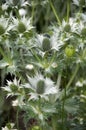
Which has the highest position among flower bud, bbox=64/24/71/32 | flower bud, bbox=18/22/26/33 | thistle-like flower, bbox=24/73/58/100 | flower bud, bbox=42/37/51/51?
flower bud, bbox=18/22/26/33

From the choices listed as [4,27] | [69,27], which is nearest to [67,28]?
[69,27]

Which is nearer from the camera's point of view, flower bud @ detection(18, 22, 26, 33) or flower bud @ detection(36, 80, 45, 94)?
flower bud @ detection(36, 80, 45, 94)

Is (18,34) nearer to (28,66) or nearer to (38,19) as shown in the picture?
(28,66)

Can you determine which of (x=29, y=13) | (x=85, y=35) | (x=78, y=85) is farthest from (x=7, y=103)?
(x=29, y=13)

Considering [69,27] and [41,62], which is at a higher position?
[69,27]

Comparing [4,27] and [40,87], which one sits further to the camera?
[4,27]

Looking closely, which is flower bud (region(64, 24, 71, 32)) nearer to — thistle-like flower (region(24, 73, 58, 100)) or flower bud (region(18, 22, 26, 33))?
flower bud (region(18, 22, 26, 33))

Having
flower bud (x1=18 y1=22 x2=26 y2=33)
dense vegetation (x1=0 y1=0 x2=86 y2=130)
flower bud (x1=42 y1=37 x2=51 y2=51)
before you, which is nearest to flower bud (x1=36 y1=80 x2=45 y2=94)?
dense vegetation (x1=0 y1=0 x2=86 y2=130)

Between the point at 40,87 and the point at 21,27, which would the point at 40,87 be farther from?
the point at 21,27

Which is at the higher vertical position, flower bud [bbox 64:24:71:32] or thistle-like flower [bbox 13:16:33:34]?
thistle-like flower [bbox 13:16:33:34]

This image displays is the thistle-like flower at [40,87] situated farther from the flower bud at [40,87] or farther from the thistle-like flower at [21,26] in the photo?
the thistle-like flower at [21,26]

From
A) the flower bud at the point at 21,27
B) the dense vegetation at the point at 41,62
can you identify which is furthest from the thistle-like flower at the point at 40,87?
the flower bud at the point at 21,27
